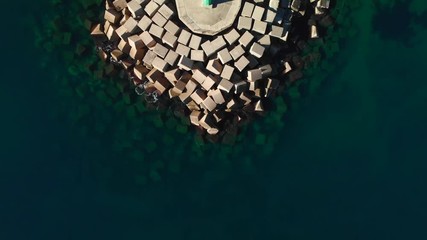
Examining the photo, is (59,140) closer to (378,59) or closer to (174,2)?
(174,2)

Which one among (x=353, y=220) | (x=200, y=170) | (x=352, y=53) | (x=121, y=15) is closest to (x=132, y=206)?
(x=200, y=170)

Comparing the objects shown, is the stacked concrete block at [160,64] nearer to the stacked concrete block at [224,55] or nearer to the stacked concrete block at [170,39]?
the stacked concrete block at [170,39]

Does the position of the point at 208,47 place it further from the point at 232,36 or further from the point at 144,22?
the point at 144,22

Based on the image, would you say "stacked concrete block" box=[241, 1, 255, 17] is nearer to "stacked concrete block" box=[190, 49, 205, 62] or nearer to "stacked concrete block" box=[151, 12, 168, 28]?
"stacked concrete block" box=[190, 49, 205, 62]

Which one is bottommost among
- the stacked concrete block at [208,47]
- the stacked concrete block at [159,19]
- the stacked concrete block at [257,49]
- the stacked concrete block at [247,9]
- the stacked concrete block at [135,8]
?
the stacked concrete block at [208,47]

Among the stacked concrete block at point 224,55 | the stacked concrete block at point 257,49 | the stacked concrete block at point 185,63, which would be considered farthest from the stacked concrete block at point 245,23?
the stacked concrete block at point 185,63
